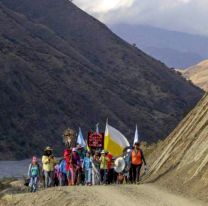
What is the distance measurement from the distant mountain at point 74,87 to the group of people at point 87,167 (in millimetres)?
52004

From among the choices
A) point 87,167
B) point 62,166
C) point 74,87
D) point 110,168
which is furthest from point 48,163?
point 74,87

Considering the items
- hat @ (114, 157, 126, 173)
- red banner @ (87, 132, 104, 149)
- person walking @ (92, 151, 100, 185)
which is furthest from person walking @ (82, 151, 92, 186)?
red banner @ (87, 132, 104, 149)

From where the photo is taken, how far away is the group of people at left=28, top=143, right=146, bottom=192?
21203mm

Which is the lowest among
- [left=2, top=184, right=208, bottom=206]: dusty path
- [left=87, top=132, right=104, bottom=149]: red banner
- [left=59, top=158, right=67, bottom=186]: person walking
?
[left=2, top=184, right=208, bottom=206]: dusty path

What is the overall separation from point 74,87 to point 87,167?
81610mm

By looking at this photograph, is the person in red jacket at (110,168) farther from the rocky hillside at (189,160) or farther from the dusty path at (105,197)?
the dusty path at (105,197)

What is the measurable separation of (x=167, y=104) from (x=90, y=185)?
348 feet

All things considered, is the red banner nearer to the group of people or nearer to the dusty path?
the group of people

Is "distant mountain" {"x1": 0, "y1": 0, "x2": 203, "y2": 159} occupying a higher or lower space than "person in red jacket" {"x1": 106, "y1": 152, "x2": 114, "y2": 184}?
higher

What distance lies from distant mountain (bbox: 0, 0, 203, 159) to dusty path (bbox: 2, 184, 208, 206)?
54.8 m

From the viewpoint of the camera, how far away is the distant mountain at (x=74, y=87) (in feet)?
284

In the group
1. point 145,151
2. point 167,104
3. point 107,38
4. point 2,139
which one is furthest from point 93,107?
point 145,151

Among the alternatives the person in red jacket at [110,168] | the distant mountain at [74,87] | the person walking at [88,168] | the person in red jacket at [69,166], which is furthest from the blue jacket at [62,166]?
the distant mountain at [74,87]

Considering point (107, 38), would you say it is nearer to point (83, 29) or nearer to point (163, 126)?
point (83, 29)
